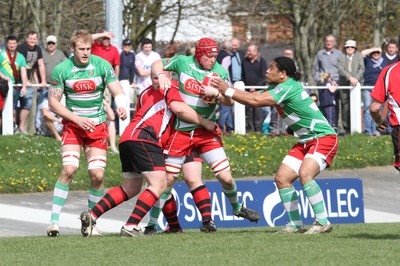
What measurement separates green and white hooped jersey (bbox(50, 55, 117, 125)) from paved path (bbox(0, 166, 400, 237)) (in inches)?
89.2

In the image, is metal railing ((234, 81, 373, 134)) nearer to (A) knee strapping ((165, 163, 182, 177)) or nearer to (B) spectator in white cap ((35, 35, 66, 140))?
(B) spectator in white cap ((35, 35, 66, 140))

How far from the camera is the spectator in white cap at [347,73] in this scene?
24.7 metres

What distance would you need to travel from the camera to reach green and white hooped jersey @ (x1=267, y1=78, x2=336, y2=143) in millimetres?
13195

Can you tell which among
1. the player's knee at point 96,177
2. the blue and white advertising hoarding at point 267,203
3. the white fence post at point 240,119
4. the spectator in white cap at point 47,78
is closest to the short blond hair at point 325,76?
the white fence post at point 240,119

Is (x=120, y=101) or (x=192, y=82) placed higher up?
(x=192, y=82)

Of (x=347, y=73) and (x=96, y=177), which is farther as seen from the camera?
(x=347, y=73)

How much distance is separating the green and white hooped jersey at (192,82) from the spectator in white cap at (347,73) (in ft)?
37.2

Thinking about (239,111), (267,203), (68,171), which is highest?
(68,171)

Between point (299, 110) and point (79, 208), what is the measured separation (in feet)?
20.3

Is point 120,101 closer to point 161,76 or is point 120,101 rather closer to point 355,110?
point 161,76

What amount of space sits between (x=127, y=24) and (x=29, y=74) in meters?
17.8

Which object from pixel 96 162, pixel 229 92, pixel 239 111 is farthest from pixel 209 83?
pixel 239 111

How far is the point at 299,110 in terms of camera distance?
43.7ft

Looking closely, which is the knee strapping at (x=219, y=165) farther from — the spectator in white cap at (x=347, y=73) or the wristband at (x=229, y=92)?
the spectator in white cap at (x=347, y=73)
